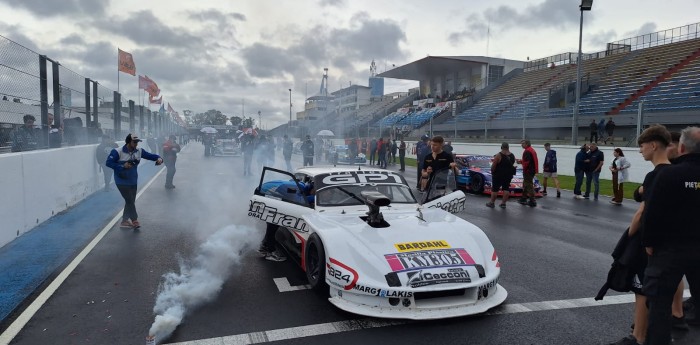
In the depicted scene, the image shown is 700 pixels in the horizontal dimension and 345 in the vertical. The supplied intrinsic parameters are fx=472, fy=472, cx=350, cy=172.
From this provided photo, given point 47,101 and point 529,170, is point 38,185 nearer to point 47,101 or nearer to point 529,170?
point 47,101

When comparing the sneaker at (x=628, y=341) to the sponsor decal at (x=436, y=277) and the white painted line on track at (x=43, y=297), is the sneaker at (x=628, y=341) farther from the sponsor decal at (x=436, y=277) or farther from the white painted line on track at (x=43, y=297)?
the white painted line on track at (x=43, y=297)

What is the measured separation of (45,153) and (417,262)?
7.86 meters

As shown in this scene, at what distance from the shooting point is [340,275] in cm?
420

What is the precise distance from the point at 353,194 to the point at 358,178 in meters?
0.45

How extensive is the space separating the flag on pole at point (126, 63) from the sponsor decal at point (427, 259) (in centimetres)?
2332

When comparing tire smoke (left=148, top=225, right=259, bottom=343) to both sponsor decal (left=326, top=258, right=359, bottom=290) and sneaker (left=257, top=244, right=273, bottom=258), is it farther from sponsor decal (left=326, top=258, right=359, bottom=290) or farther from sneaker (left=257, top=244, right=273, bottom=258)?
sponsor decal (left=326, top=258, right=359, bottom=290)

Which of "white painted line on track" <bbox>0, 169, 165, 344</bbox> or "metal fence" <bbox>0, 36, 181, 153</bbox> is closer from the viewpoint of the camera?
"white painted line on track" <bbox>0, 169, 165, 344</bbox>

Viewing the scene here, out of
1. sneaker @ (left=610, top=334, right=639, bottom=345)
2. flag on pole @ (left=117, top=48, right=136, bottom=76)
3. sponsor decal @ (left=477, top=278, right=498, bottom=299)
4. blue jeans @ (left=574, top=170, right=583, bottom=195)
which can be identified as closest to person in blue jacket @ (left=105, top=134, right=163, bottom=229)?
sponsor decal @ (left=477, top=278, right=498, bottom=299)

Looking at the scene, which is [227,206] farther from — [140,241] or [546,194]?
[546,194]

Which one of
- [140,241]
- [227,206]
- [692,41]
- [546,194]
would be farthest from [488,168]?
[692,41]

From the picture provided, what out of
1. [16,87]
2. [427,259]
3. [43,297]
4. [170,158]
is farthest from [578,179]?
[16,87]

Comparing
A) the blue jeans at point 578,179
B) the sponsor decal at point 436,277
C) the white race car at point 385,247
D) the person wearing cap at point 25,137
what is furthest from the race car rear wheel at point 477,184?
the person wearing cap at point 25,137

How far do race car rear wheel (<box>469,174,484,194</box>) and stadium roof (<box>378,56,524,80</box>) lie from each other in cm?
3603

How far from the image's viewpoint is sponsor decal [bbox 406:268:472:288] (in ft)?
13.0
